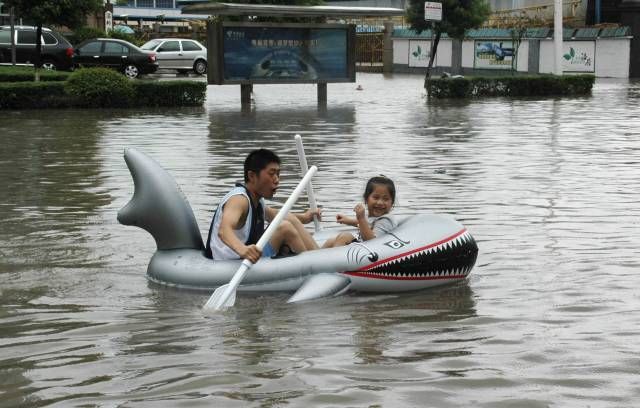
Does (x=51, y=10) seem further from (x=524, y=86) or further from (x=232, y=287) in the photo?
(x=232, y=287)

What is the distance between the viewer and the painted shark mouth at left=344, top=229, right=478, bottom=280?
6895 mm

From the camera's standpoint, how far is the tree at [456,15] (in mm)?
40562

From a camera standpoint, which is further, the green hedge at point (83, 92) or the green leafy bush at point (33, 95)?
the green hedge at point (83, 92)

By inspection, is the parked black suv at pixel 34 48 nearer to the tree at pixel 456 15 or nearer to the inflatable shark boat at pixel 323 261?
the tree at pixel 456 15

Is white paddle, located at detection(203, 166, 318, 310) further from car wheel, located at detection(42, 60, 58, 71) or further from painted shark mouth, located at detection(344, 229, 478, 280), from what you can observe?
car wheel, located at detection(42, 60, 58, 71)

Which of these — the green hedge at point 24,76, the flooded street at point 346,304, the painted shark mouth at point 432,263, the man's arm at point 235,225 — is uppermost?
the green hedge at point 24,76

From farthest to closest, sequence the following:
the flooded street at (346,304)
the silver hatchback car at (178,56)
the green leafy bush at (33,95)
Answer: the silver hatchback car at (178,56)
the green leafy bush at (33,95)
the flooded street at (346,304)

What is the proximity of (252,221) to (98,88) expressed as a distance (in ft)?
53.3

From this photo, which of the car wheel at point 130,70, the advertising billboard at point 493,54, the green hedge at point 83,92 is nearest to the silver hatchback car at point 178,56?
the car wheel at point 130,70

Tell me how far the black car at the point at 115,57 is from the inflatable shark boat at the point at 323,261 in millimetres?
27470

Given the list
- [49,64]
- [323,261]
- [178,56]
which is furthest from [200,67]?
[323,261]

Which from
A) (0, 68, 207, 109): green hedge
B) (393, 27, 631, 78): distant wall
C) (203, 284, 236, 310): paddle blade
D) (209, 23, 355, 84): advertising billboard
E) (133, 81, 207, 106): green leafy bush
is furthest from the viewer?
(393, 27, 631, 78): distant wall

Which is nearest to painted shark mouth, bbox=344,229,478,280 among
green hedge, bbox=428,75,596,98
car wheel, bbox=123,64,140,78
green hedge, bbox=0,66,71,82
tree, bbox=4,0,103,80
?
green hedge, bbox=0,66,71,82

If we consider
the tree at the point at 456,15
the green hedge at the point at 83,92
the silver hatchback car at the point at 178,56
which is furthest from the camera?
the tree at the point at 456,15
